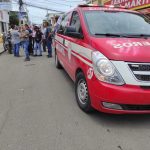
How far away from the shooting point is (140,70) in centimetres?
440

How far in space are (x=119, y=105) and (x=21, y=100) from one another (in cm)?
257

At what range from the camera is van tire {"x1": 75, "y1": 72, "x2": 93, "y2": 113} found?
511 cm

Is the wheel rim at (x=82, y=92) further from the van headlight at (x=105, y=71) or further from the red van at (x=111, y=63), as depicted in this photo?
the van headlight at (x=105, y=71)

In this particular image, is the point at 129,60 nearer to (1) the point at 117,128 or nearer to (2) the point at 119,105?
(2) the point at 119,105

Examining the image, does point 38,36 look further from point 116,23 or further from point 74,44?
point 116,23

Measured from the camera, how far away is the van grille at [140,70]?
14.4 ft

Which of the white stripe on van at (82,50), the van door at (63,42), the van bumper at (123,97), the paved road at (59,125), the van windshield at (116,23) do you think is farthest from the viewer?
the van door at (63,42)

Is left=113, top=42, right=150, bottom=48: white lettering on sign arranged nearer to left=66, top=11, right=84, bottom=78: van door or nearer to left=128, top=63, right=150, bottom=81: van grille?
left=128, top=63, right=150, bottom=81: van grille

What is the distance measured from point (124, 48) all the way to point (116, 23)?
4.35 feet

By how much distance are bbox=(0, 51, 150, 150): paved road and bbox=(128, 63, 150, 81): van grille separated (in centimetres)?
86

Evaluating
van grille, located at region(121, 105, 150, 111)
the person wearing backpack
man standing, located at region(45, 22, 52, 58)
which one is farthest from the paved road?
the person wearing backpack

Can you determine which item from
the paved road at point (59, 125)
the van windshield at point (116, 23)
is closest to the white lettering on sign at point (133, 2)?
the van windshield at point (116, 23)

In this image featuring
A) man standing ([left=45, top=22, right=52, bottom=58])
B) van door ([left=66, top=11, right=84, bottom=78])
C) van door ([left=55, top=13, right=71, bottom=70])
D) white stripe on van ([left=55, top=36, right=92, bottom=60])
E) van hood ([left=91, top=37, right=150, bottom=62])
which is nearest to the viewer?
van hood ([left=91, top=37, right=150, bottom=62])

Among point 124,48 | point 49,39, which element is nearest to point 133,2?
point 49,39
